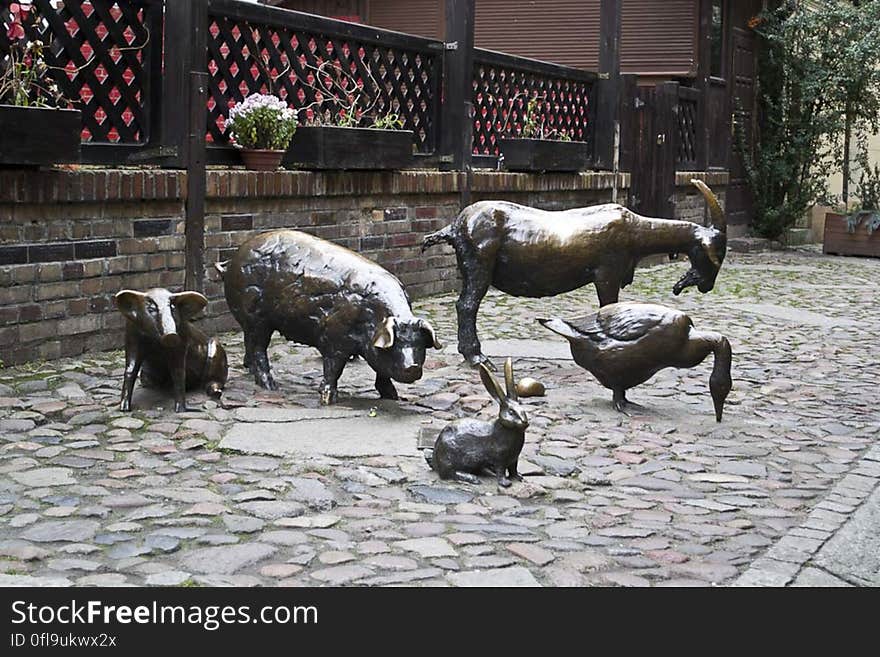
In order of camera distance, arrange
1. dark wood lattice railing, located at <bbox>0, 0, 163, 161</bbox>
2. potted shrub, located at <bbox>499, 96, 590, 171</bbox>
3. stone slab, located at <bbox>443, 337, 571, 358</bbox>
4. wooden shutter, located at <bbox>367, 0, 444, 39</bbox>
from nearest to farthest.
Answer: dark wood lattice railing, located at <bbox>0, 0, 163, 161</bbox>
stone slab, located at <bbox>443, 337, 571, 358</bbox>
potted shrub, located at <bbox>499, 96, 590, 171</bbox>
wooden shutter, located at <bbox>367, 0, 444, 39</bbox>

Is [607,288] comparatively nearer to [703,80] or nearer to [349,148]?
[349,148]

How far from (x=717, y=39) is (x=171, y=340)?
44.2 ft

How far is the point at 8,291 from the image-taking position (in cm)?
696

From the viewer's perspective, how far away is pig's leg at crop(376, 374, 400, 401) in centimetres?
649

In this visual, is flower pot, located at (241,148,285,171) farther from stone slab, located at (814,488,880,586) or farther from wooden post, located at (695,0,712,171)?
wooden post, located at (695,0,712,171)

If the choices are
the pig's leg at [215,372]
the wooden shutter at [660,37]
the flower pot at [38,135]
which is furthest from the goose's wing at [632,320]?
the wooden shutter at [660,37]

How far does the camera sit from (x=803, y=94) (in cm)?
1784

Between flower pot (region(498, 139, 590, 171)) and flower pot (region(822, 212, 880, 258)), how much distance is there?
5.94 metres

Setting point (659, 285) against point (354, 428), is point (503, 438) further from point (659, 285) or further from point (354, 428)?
point (659, 285)

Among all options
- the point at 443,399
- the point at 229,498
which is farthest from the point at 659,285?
the point at 229,498

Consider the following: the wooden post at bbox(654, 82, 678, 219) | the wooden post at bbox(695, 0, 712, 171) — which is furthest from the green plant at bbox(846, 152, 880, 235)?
the wooden post at bbox(654, 82, 678, 219)

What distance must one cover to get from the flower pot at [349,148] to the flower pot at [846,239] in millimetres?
9520
